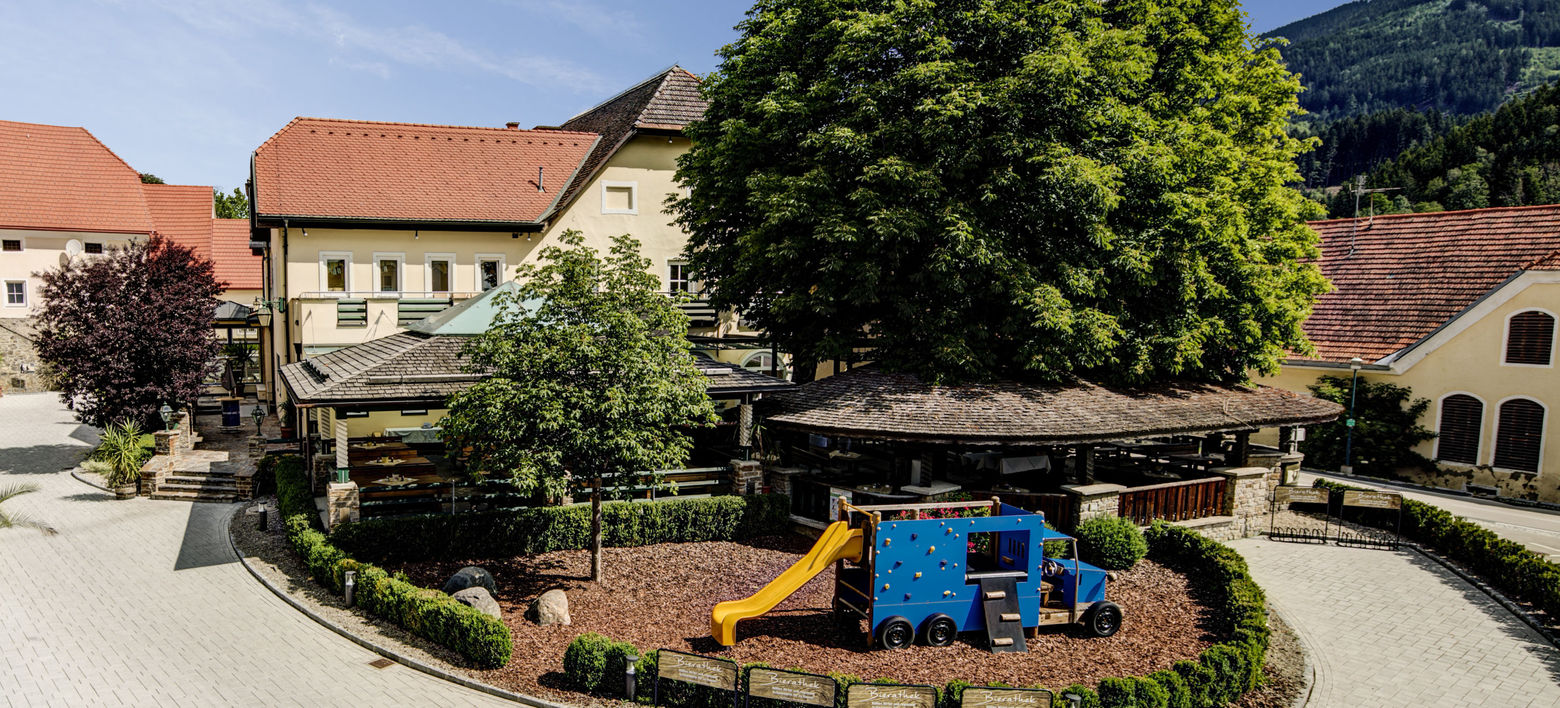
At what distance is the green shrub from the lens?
1820 cm

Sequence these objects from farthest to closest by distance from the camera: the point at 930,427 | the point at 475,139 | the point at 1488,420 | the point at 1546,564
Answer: the point at 475,139 → the point at 1488,420 → the point at 930,427 → the point at 1546,564

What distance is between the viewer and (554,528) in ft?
60.3

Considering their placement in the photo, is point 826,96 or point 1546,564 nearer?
point 1546,564

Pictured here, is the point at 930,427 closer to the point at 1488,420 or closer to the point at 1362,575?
the point at 1362,575

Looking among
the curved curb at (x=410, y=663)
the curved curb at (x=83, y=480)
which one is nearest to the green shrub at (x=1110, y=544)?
the curved curb at (x=410, y=663)

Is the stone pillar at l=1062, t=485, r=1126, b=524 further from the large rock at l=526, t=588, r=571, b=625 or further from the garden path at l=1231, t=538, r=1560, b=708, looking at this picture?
the large rock at l=526, t=588, r=571, b=625

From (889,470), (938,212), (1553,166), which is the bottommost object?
(889,470)

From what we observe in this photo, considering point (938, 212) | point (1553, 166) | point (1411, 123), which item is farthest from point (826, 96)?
point (1411, 123)

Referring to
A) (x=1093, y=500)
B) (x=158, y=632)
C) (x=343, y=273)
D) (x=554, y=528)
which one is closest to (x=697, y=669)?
(x=554, y=528)

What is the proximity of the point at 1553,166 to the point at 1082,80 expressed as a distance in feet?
217

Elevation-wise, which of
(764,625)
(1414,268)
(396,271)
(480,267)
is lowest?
(764,625)

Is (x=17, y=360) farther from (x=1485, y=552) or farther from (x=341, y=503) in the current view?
(x=1485, y=552)

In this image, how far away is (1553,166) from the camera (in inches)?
2501

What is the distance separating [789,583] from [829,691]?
2821mm
